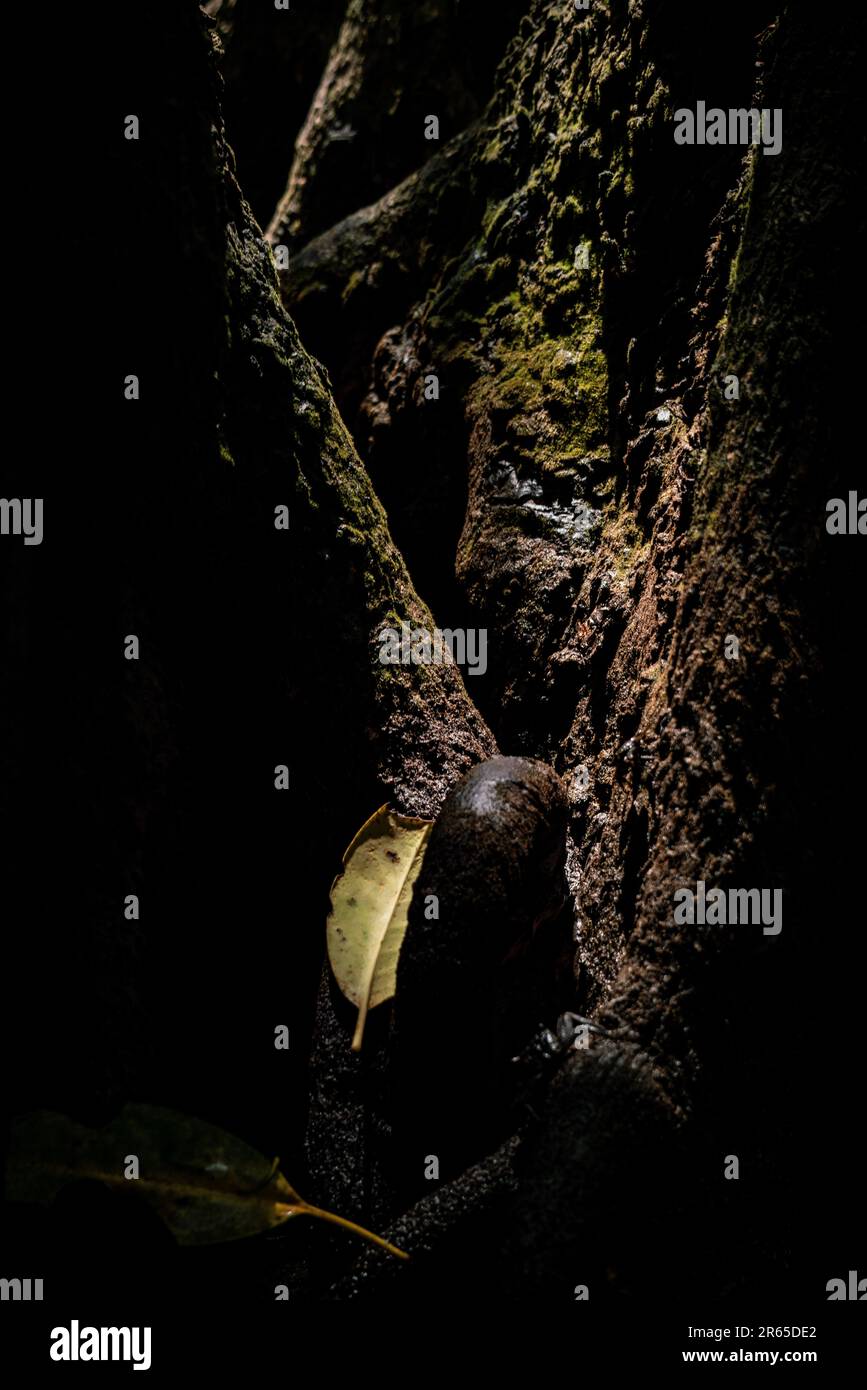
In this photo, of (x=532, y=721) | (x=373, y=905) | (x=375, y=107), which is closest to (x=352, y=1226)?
(x=373, y=905)

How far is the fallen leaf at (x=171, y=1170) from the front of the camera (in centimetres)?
159

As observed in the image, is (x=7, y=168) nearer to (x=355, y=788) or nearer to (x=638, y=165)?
(x=355, y=788)

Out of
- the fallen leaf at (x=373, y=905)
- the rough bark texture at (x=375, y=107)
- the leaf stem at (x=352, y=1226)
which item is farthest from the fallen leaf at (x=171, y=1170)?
the rough bark texture at (x=375, y=107)

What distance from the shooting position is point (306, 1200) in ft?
5.77

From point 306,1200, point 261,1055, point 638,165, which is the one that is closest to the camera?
point 306,1200

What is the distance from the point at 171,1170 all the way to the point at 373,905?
572mm

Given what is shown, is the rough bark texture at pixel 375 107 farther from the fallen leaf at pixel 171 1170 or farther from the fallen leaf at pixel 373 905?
the fallen leaf at pixel 171 1170

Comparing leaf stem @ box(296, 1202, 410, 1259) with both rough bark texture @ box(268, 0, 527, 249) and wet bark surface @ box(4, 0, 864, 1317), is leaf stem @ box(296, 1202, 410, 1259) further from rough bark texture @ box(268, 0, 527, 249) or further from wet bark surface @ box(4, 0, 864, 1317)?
rough bark texture @ box(268, 0, 527, 249)

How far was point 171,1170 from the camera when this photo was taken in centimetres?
164

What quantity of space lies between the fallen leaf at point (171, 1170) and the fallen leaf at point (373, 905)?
282mm

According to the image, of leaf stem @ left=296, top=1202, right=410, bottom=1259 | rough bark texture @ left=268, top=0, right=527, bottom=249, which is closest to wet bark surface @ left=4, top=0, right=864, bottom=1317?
leaf stem @ left=296, top=1202, right=410, bottom=1259

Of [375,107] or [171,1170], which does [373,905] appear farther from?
[375,107]
